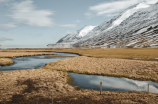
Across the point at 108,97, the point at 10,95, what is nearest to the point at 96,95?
the point at 108,97

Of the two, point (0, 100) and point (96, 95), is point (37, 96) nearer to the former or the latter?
point (0, 100)

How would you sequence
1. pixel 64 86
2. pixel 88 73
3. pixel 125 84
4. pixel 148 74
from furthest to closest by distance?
pixel 88 73
pixel 148 74
pixel 125 84
pixel 64 86

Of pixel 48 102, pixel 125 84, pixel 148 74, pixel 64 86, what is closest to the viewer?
pixel 48 102

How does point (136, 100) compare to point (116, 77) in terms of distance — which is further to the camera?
point (116, 77)

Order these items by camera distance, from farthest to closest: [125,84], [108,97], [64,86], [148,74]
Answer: [148,74] < [125,84] < [64,86] < [108,97]

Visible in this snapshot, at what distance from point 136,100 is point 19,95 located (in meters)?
18.3

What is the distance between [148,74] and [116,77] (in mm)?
8345

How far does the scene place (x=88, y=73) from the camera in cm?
3600

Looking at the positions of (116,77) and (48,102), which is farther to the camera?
(116,77)

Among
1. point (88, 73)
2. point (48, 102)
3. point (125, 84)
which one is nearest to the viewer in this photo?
point (48, 102)

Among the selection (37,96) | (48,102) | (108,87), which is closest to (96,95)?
(108,87)

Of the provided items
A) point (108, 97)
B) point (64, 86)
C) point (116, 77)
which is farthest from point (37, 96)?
point (116, 77)

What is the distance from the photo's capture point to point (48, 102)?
17.8 metres

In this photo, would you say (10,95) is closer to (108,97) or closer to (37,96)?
(37,96)
